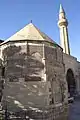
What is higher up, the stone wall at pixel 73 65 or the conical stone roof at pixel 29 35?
the conical stone roof at pixel 29 35

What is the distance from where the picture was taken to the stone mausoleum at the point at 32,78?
12.8m

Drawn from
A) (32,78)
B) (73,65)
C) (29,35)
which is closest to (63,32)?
(73,65)

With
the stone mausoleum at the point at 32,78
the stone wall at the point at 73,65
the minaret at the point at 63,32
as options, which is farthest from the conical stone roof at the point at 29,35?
the minaret at the point at 63,32

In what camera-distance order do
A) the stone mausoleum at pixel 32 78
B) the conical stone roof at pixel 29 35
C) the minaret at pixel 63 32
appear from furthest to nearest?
1. the minaret at pixel 63 32
2. the conical stone roof at pixel 29 35
3. the stone mausoleum at pixel 32 78

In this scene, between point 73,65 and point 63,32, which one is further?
point 63,32

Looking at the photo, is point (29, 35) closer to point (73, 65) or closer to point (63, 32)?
point (73, 65)

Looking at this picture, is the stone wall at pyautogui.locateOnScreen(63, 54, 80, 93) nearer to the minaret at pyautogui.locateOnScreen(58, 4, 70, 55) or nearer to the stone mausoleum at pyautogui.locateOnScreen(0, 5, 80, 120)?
the minaret at pyautogui.locateOnScreen(58, 4, 70, 55)

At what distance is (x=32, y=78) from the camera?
1324 cm

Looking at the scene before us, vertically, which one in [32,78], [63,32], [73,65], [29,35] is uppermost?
[63,32]

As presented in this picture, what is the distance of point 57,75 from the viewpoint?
588 inches

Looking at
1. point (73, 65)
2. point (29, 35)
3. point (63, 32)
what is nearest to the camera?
point (29, 35)

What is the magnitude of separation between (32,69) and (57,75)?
9.25ft

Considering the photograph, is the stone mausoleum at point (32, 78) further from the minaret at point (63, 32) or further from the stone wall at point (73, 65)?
the minaret at point (63, 32)

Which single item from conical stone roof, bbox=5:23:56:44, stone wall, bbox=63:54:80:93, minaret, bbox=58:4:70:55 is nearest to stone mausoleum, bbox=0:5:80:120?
conical stone roof, bbox=5:23:56:44
